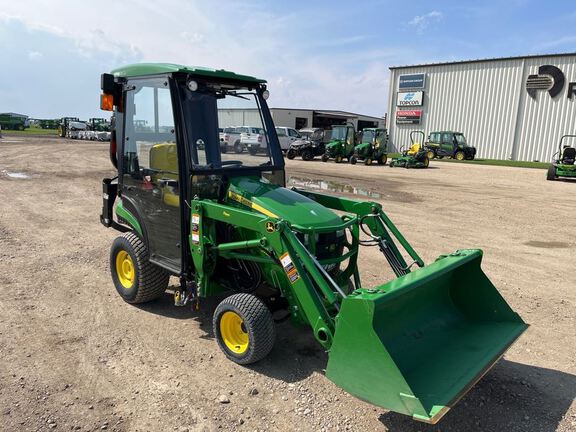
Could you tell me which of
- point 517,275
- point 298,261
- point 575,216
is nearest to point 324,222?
point 298,261

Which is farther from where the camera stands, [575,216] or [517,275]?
[575,216]

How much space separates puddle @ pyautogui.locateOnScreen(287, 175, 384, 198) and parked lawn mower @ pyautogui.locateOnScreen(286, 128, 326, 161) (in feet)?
32.4

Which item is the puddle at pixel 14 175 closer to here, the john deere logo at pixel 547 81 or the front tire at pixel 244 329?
the front tire at pixel 244 329

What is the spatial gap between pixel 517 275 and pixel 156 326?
4528 millimetres

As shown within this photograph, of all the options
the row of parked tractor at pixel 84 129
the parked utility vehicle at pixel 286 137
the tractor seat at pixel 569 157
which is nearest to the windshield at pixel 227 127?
the tractor seat at pixel 569 157

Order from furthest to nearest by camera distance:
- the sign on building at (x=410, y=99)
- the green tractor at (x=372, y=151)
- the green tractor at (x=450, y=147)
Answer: the sign on building at (x=410, y=99) → the green tractor at (x=450, y=147) → the green tractor at (x=372, y=151)

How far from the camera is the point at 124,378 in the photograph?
3404 millimetres

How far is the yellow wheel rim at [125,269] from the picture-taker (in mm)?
4707

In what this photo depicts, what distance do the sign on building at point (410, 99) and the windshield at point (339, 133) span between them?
12.1 metres

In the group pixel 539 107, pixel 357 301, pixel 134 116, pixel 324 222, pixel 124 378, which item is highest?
pixel 539 107

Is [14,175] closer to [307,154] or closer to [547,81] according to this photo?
[307,154]

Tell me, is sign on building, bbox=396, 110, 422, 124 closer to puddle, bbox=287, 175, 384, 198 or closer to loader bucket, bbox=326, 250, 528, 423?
puddle, bbox=287, 175, 384, 198

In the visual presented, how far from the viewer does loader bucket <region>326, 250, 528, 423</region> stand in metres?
2.62

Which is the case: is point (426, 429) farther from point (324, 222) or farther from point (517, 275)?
point (517, 275)
